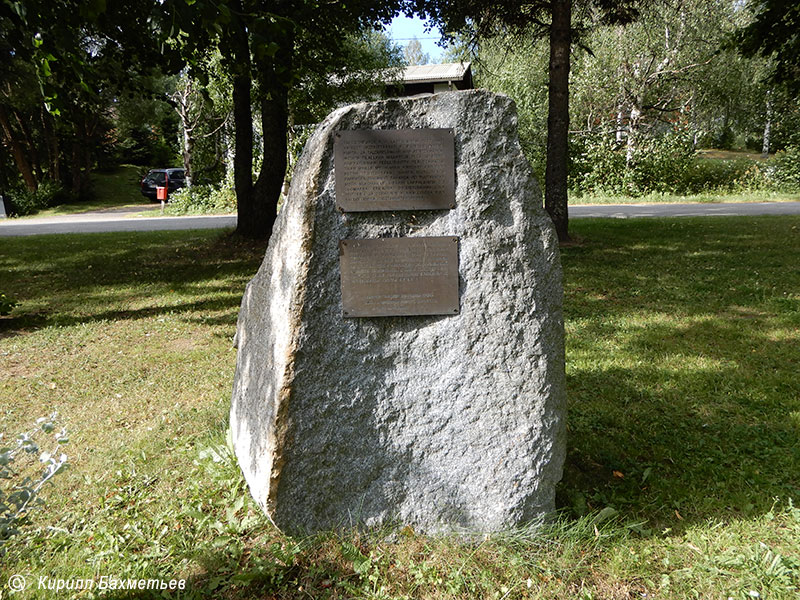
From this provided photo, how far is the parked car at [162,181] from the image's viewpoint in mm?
27422

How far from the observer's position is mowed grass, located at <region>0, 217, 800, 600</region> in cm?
271

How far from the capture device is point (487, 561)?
2.79m

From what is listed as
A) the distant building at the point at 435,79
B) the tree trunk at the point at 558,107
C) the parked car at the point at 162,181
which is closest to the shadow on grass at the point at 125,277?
the tree trunk at the point at 558,107

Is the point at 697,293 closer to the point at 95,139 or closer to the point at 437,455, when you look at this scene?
the point at 437,455

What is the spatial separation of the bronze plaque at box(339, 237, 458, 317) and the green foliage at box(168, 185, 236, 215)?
1899 cm

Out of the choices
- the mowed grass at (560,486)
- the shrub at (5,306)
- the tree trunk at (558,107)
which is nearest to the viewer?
the mowed grass at (560,486)

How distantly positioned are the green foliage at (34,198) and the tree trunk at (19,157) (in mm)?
547

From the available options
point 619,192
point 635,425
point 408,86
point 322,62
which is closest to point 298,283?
point 635,425

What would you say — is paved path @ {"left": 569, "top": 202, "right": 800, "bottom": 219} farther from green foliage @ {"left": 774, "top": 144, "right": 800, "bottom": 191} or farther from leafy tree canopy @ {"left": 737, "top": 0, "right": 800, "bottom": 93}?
leafy tree canopy @ {"left": 737, "top": 0, "right": 800, "bottom": 93}

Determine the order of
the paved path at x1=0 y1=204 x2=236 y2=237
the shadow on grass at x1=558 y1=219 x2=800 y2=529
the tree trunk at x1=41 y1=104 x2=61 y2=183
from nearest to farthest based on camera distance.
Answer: the shadow on grass at x1=558 y1=219 x2=800 y2=529 < the paved path at x1=0 y1=204 x2=236 y2=237 < the tree trunk at x1=41 y1=104 x2=61 y2=183

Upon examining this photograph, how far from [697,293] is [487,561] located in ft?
19.9

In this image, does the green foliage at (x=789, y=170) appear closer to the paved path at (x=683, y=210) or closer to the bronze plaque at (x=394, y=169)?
the paved path at (x=683, y=210)

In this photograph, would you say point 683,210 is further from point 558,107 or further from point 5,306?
point 5,306

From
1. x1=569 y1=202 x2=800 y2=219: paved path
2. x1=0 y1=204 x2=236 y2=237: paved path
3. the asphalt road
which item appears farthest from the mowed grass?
x1=0 y1=204 x2=236 y2=237: paved path
